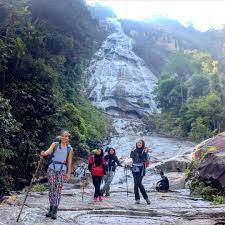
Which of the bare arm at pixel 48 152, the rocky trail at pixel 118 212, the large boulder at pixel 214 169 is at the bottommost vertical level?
the rocky trail at pixel 118 212

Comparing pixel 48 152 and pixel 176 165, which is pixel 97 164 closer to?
pixel 48 152

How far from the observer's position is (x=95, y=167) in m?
9.56

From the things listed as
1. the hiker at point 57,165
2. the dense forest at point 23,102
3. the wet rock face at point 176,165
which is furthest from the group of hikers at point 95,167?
the wet rock face at point 176,165

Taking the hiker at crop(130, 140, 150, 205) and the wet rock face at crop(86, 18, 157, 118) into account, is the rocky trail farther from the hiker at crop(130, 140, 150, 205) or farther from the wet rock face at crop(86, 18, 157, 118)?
the wet rock face at crop(86, 18, 157, 118)

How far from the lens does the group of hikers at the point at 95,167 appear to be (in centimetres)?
684

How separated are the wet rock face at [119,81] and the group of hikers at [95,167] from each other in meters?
38.2

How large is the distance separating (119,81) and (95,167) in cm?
4713

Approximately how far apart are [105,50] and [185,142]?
33.8m

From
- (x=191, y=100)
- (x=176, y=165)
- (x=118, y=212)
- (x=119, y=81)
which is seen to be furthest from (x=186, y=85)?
(x=118, y=212)

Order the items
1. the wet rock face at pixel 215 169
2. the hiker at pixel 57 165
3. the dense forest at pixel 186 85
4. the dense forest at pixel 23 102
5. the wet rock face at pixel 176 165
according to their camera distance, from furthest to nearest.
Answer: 1. the dense forest at pixel 186 85
2. the wet rock face at pixel 176 165
3. the dense forest at pixel 23 102
4. the wet rock face at pixel 215 169
5. the hiker at pixel 57 165

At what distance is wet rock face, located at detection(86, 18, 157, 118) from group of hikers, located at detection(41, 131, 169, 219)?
38243mm

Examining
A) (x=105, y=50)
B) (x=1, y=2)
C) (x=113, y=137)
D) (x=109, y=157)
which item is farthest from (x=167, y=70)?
(x=109, y=157)

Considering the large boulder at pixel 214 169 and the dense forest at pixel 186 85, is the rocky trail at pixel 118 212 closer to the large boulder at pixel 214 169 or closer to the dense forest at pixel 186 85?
the large boulder at pixel 214 169

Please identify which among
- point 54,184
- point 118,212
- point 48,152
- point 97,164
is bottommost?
point 118,212
